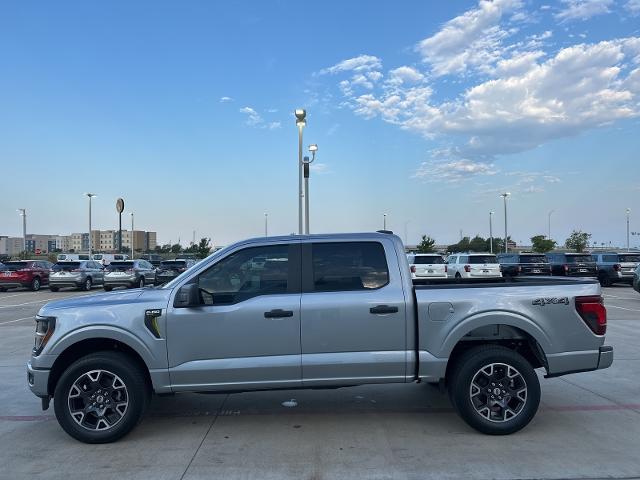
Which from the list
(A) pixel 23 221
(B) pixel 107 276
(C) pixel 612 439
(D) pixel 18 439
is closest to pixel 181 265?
(B) pixel 107 276

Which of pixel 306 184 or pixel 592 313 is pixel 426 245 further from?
pixel 592 313

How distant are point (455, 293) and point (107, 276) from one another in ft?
78.2

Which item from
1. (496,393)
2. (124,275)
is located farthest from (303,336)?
(124,275)

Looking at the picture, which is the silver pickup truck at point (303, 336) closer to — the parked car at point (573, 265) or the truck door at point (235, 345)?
the truck door at point (235, 345)

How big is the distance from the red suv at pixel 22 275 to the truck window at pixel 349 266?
85.0ft

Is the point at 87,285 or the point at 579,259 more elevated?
the point at 579,259

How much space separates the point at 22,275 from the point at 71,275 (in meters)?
2.81

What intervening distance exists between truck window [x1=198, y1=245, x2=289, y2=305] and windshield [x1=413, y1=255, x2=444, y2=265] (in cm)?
1963

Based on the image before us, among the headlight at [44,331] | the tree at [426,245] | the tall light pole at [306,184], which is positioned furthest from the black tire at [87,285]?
the tree at [426,245]

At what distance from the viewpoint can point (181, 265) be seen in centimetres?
2883

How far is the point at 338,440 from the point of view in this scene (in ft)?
16.5

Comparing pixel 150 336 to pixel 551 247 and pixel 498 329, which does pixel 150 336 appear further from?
pixel 551 247

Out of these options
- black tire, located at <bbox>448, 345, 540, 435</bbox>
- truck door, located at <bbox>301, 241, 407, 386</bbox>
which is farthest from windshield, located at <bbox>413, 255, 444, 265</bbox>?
truck door, located at <bbox>301, 241, 407, 386</bbox>

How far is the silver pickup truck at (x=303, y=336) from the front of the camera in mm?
5020
